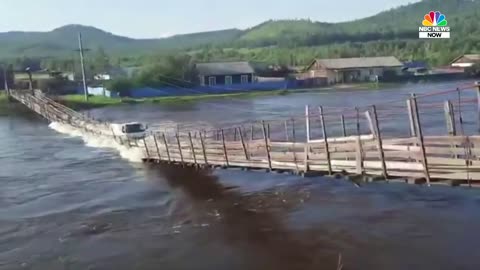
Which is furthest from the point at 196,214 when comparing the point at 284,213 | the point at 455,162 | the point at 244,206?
the point at 455,162

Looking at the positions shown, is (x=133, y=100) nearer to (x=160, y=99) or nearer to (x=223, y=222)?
(x=160, y=99)

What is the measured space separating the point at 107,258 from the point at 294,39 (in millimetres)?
187135

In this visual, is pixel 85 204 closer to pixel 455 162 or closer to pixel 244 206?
pixel 244 206

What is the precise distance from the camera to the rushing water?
45.6 feet

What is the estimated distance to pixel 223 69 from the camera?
267 feet

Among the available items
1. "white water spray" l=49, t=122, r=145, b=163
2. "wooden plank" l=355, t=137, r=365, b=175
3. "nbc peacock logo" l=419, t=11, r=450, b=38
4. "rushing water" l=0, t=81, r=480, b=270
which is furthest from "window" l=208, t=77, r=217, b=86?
"wooden plank" l=355, t=137, r=365, b=175

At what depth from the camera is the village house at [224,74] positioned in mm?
79812

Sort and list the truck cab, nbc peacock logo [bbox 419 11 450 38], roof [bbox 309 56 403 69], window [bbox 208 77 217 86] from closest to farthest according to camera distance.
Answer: the truck cab, window [bbox 208 77 217 86], roof [bbox 309 56 403 69], nbc peacock logo [bbox 419 11 450 38]

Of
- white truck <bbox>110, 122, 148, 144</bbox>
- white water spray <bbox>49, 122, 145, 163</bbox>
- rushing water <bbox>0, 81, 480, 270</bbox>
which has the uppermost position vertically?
white truck <bbox>110, 122, 148, 144</bbox>

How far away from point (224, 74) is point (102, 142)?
154ft

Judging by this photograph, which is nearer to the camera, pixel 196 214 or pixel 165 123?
pixel 196 214

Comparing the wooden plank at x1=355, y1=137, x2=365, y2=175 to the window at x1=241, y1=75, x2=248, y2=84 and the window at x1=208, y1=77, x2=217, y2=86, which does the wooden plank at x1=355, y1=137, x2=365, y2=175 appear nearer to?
the window at x1=208, y1=77, x2=217, y2=86

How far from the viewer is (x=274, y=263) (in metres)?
13.8

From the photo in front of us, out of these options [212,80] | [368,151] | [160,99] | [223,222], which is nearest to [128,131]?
[223,222]
